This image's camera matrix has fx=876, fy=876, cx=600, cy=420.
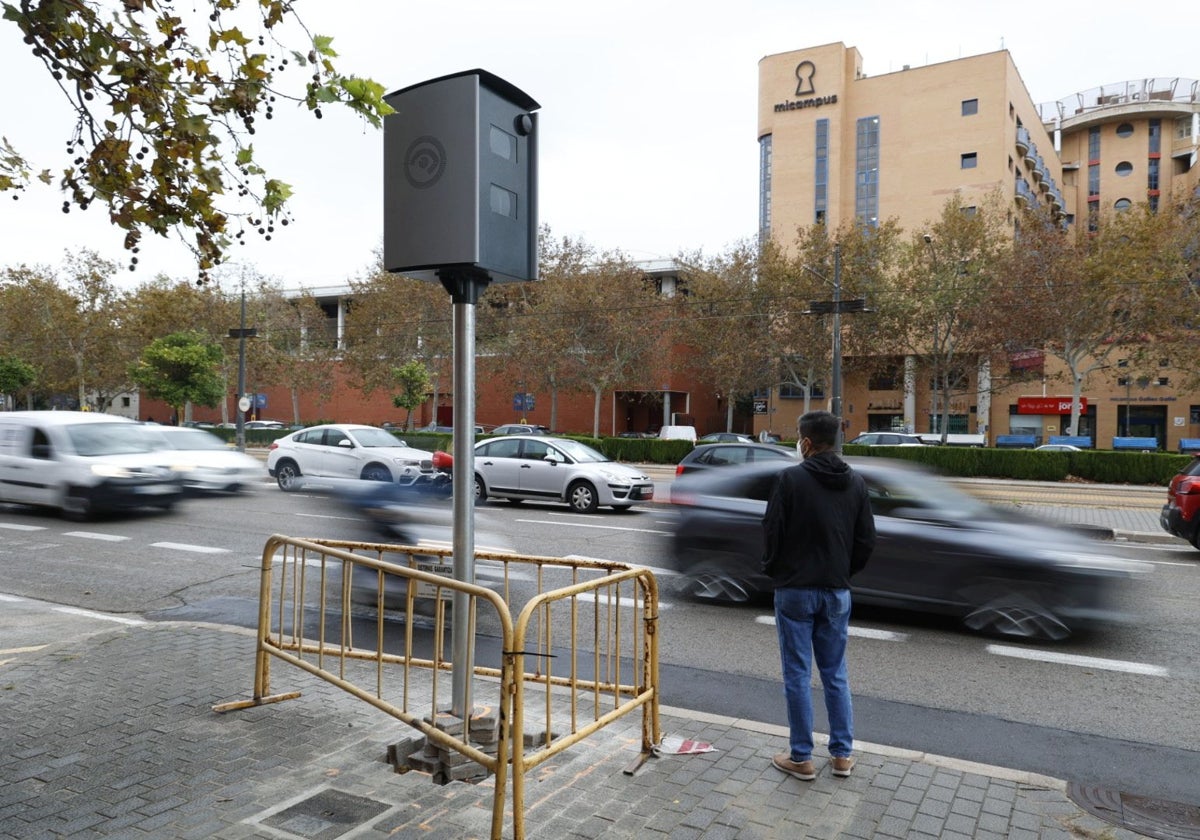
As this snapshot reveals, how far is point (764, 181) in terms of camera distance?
63594 mm

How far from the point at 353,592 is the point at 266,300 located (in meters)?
46.7

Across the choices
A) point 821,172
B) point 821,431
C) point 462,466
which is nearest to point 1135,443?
point 821,172

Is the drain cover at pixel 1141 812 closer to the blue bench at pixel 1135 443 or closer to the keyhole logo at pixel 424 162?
the keyhole logo at pixel 424 162

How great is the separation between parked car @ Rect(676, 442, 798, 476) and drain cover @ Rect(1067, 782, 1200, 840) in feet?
40.4

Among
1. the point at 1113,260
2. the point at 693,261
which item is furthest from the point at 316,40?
the point at 693,261

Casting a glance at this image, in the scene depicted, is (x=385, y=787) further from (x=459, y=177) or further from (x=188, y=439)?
(x=188, y=439)

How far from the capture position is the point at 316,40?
4.67 metres

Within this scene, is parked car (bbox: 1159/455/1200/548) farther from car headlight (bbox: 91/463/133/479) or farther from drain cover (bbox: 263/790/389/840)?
car headlight (bbox: 91/463/133/479)

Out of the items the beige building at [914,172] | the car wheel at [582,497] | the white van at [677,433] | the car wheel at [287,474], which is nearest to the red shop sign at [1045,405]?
the beige building at [914,172]

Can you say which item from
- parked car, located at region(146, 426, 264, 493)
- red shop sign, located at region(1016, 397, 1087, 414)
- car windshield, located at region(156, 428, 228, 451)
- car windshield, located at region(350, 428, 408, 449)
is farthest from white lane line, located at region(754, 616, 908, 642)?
red shop sign, located at region(1016, 397, 1087, 414)

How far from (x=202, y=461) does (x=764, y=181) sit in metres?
54.3

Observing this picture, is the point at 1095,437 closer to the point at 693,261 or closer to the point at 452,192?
the point at 693,261

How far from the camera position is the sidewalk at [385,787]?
353 centimetres

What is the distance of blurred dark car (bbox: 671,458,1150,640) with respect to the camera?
6953 mm
